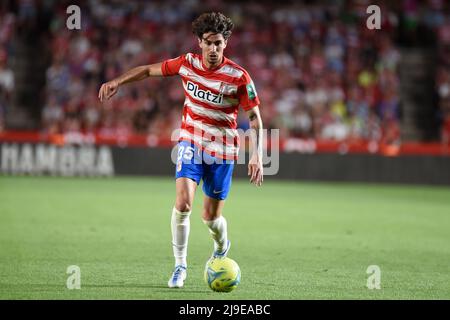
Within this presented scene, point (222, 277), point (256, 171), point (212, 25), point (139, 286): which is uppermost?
point (212, 25)

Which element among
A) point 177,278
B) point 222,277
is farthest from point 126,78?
point 222,277

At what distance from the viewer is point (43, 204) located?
14.9 meters

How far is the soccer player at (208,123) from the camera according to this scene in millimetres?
7836

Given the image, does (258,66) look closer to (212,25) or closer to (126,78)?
(126,78)

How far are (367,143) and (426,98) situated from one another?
19.6 ft

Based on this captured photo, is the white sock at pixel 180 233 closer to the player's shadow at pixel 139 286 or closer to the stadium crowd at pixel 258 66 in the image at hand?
the player's shadow at pixel 139 286

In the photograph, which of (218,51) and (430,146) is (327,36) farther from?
(218,51)

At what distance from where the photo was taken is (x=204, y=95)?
26.0 feet

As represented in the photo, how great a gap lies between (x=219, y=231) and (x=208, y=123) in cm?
103

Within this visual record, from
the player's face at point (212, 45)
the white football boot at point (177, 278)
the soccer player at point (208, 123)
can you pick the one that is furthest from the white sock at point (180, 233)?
the player's face at point (212, 45)

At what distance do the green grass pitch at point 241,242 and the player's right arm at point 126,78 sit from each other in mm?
1741

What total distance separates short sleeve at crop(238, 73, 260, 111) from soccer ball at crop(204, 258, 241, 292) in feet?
4.85

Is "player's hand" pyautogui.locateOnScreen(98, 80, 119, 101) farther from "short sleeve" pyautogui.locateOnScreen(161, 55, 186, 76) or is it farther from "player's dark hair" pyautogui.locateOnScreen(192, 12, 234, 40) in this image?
"player's dark hair" pyautogui.locateOnScreen(192, 12, 234, 40)
